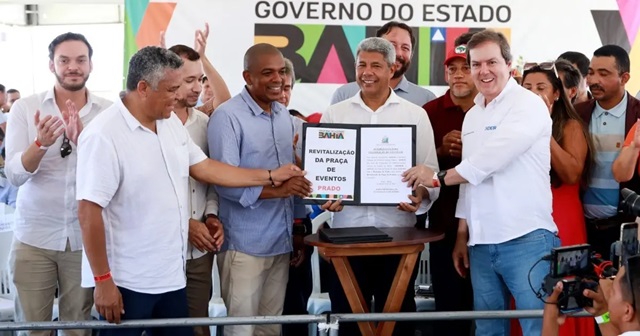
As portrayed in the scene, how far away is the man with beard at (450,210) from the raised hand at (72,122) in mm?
2054

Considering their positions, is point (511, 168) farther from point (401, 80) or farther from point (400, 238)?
point (401, 80)

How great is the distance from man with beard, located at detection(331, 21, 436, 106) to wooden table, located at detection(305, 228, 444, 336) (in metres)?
1.46

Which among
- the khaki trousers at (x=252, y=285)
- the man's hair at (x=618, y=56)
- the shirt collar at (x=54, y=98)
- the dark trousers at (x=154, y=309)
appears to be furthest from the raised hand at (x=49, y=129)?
the man's hair at (x=618, y=56)

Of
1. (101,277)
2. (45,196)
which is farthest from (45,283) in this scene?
(101,277)

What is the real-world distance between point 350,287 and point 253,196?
0.71 m

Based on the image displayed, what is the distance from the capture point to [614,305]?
2.43m

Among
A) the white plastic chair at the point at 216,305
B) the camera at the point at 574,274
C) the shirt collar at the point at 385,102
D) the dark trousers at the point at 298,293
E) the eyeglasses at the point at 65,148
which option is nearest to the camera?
the camera at the point at 574,274

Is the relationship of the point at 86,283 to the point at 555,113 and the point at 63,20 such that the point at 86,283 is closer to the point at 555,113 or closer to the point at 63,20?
the point at 555,113

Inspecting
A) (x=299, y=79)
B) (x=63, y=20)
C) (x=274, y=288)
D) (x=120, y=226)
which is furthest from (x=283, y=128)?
(x=63, y=20)

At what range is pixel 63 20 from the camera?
1468cm

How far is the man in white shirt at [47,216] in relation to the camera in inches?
161

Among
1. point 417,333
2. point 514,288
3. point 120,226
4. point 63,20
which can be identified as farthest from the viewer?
point 63,20

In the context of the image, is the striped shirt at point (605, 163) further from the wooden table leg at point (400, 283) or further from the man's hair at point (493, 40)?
the wooden table leg at point (400, 283)

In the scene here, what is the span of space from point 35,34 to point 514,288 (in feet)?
43.1
